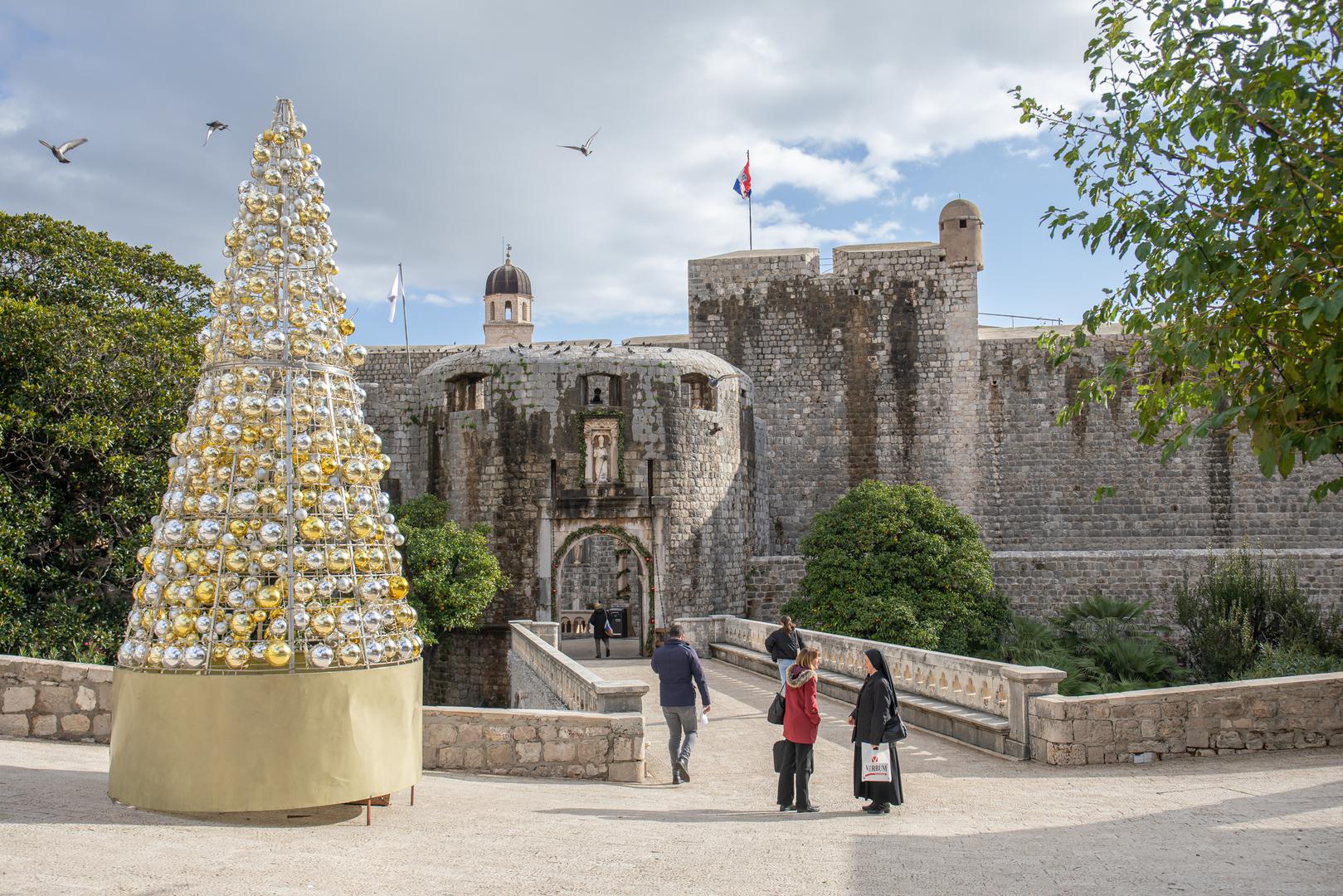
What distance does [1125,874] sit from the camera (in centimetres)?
527

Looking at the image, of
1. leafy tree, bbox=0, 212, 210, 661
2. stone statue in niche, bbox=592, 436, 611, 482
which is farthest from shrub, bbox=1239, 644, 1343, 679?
leafy tree, bbox=0, 212, 210, 661

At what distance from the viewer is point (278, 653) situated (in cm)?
570

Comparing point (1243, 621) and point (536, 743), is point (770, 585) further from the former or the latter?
point (536, 743)

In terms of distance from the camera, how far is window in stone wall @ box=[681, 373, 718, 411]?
20.4m

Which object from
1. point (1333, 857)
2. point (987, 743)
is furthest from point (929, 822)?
point (987, 743)

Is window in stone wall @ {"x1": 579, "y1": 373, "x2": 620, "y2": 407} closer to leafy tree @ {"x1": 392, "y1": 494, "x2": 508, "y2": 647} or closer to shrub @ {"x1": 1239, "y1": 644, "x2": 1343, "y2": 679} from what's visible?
leafy tree @ {"x1": 392, "y1": 494, "x2": 508, "y2": 647}

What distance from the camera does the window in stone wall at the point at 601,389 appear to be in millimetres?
19812

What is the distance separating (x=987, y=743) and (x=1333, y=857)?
408cm

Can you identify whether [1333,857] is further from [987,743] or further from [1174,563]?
[1174,563]

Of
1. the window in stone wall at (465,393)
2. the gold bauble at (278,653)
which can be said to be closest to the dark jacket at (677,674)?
the gold bauble at (278,653)

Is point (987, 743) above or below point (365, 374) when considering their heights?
Answer: below

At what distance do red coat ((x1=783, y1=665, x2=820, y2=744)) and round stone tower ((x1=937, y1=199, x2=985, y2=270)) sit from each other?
1944cm

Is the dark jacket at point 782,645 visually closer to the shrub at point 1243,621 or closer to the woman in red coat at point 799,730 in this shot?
the woman in red coat at point 799,730

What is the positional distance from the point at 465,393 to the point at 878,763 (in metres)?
15.5
